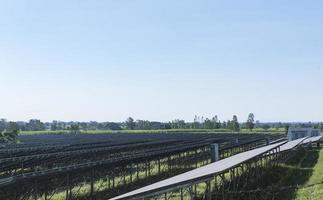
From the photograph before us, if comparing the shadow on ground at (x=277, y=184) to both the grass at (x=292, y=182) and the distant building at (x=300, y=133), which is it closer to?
the grass at (x=292, y=182)

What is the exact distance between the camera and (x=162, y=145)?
5781 cm

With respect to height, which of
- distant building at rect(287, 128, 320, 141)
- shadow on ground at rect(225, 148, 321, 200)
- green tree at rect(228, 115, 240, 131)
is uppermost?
green tree at rect(228, 115, 240, 131)

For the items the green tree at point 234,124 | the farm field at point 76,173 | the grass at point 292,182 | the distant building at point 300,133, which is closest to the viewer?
the farm field at point 76,173

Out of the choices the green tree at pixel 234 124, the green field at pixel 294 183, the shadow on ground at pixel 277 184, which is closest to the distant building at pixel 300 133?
the green field at pixel 294 183

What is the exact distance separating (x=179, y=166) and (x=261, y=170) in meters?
9.91

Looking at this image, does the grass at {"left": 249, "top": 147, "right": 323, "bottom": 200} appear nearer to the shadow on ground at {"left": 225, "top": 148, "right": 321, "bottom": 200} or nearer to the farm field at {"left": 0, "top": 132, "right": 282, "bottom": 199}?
the shadow on ground at {"left": 225, "top": 148, "right": 321, "bottom": 200}

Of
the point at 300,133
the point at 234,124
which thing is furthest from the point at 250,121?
the point at 300,133

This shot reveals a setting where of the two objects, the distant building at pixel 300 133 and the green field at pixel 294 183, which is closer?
the green field at pixel 294 183

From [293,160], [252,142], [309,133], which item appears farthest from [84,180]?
[309,133]

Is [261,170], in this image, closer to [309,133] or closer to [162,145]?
[162,145]

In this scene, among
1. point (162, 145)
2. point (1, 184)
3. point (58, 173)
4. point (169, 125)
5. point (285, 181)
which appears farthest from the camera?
point (169, 125)

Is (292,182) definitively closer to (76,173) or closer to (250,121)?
(76,173)

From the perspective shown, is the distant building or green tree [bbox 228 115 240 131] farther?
green tree [bbox 228 115 240 131]

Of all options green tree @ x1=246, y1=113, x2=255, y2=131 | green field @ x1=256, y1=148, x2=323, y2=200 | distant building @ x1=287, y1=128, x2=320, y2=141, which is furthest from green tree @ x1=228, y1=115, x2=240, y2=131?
green field @ x1=256, y1=148, x2=323, y2=200
